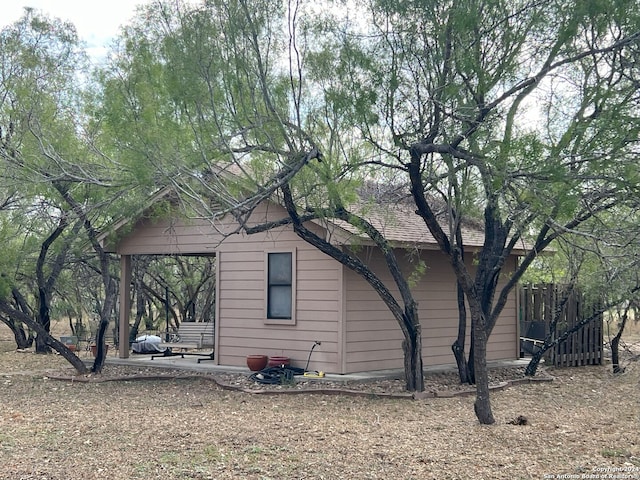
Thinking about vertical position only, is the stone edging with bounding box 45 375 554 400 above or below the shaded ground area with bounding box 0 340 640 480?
above

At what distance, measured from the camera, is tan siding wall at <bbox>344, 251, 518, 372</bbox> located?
11.8m

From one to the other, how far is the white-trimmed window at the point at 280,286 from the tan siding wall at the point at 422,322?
1.10m

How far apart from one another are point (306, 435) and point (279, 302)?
522cm

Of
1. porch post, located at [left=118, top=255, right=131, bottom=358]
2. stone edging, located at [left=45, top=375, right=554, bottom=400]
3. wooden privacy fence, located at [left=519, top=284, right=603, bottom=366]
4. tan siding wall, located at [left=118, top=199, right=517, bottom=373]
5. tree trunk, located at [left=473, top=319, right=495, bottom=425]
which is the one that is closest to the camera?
tree trunk, located at [left=473, top=319, right=495, bottom=425]

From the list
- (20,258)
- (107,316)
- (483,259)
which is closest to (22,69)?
(107,316)

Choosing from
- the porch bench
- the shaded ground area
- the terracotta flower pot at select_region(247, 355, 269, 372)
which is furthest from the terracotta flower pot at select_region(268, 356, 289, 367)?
the porch bench

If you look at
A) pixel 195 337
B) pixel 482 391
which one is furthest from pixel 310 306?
pixel 482 391

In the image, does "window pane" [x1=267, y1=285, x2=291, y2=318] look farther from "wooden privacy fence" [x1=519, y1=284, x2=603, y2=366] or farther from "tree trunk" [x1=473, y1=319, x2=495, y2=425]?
"tree trunk" [x1=473, y1=319, x2=495, y2=425]

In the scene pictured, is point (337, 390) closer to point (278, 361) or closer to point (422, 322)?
point (278, 361)

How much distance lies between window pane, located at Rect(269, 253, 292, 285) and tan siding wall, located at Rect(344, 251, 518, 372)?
1.22 metres

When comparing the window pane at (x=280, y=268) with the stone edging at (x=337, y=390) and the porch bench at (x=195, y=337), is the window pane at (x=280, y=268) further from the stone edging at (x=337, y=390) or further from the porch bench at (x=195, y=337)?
the porch bench at (x=195, y=337)

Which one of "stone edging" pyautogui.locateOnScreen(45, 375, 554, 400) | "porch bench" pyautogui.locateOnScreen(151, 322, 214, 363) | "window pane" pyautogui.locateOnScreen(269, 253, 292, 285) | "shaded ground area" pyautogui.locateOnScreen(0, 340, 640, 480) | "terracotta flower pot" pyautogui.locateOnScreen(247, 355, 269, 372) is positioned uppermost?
"window pane" pyautogui.locateOnScreen(269, 253, 292, 285)

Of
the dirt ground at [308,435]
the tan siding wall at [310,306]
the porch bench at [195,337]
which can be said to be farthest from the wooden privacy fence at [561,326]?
the porch bench at [195,337]

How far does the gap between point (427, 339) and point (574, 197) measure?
6.71m
